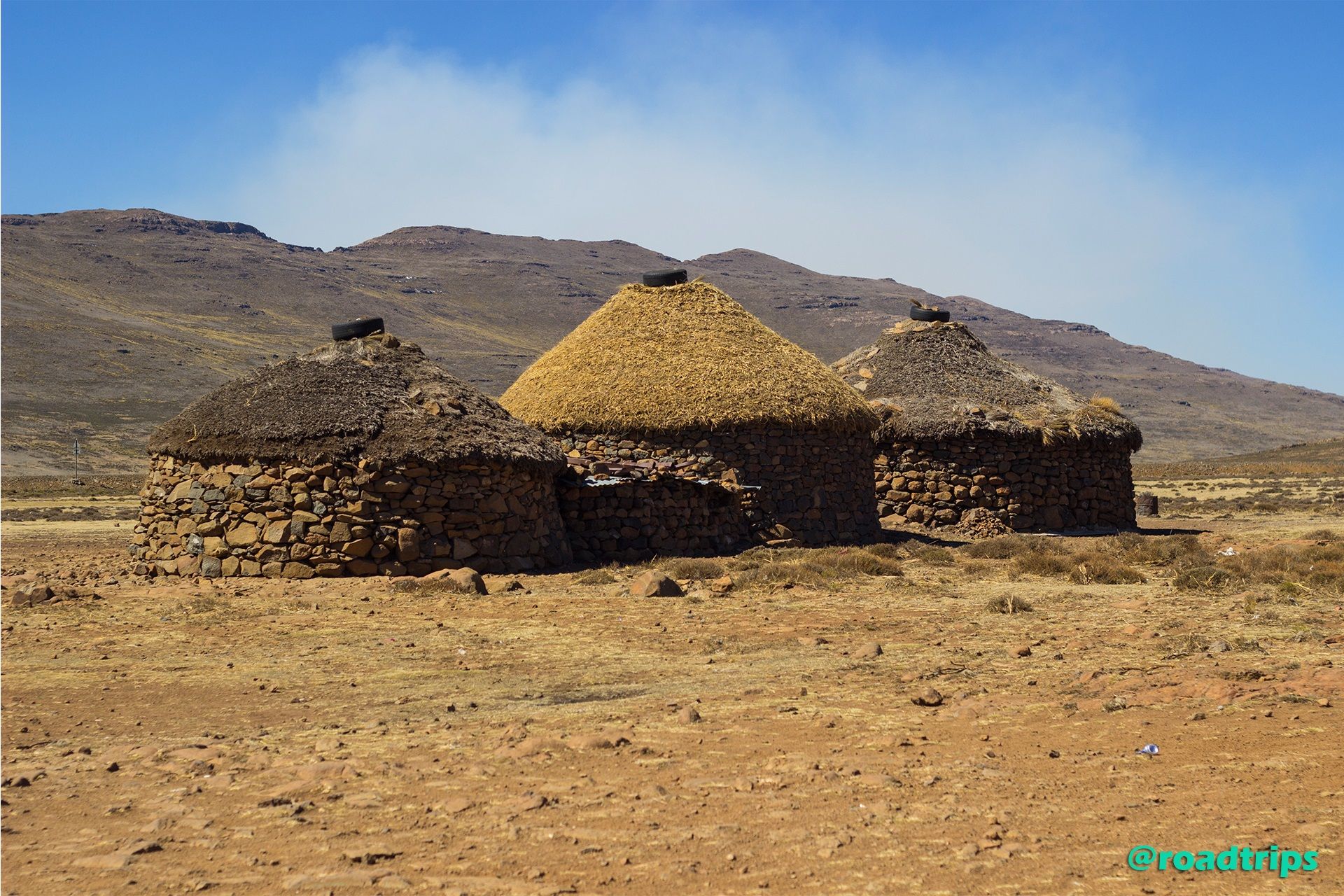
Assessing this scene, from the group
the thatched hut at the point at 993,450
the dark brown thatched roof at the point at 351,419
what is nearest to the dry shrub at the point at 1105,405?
the thatched hut at the point at 993,450

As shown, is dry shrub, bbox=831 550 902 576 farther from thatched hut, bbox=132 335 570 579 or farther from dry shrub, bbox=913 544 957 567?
thatched hut, bbox=132 335 570 579

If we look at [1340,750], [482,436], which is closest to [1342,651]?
[1340,750]

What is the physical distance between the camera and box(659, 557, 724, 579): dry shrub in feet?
48.4

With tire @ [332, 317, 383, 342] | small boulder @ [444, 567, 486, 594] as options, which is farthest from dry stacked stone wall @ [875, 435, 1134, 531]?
small boulder @ [444, 567, 486, 594]

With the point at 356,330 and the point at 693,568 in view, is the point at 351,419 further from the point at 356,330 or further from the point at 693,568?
the point at 693,568

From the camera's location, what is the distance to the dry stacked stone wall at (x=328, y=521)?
1438 centimetres

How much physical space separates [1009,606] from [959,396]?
12174 mm

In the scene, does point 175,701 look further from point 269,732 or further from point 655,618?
point 655,618

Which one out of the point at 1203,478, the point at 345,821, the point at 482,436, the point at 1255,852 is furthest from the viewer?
the point at 1203,478

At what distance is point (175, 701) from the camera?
818 cm

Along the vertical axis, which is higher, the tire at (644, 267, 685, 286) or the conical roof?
the tire at (644, 267, 685, 286)

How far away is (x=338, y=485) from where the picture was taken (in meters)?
14.5

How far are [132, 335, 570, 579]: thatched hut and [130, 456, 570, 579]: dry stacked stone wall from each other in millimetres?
14

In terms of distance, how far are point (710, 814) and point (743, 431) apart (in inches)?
542
